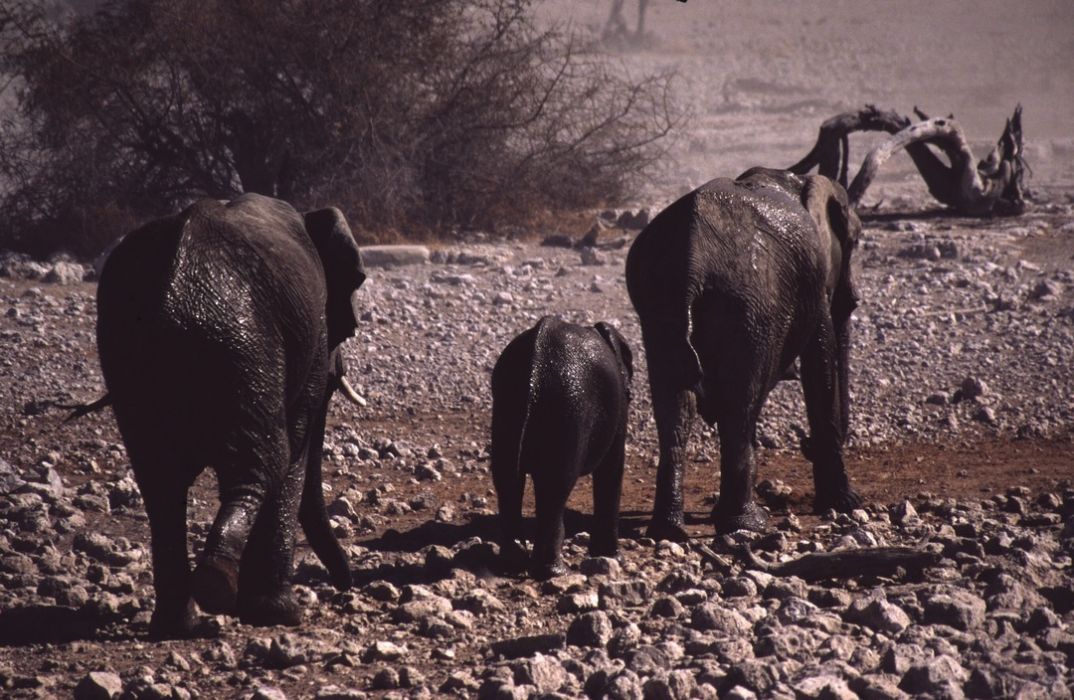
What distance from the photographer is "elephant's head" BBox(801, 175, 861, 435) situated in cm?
840

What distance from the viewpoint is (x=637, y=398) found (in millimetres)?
10555

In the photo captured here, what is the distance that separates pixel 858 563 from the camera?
6.37 m

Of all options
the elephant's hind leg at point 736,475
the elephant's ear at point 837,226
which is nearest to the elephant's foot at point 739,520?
the elephant's hind leg at point 736,475

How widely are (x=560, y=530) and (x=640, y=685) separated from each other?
1853 mm

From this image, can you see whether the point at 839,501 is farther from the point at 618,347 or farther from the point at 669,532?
the point at 618,347

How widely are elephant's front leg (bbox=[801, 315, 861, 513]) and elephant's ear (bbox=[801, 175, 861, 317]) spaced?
1.34ft

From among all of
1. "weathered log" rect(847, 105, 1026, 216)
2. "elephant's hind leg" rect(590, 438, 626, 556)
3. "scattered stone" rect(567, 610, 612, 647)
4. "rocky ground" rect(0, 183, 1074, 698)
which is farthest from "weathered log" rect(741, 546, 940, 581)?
"weathered log" rect(847, 105, 1026, 216)

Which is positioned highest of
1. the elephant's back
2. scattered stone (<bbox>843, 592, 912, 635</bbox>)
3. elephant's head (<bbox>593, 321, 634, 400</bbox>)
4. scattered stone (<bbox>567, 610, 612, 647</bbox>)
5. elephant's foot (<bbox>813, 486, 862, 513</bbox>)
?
the elephant's back

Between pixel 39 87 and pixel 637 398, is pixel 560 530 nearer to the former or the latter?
pixel 637 398

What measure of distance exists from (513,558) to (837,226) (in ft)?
10.2

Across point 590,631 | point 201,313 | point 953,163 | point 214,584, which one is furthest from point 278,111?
point 214,584

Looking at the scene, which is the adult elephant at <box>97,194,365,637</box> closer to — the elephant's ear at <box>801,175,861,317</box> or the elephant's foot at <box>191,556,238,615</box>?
the elephant's foot at <box>191,556,238,615</box>

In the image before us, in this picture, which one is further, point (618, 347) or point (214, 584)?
point (618, 347)

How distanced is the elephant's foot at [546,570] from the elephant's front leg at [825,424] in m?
2.28
